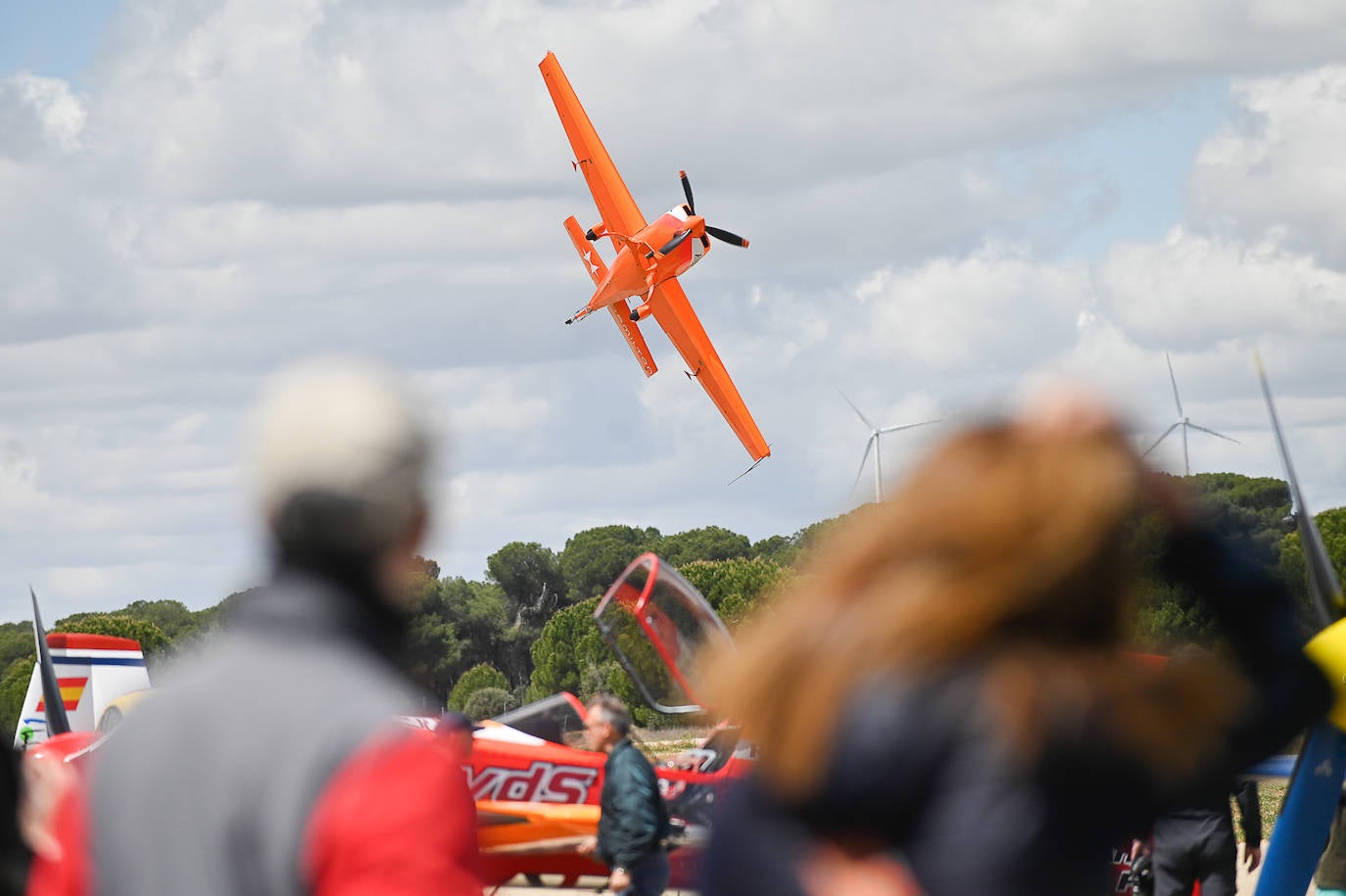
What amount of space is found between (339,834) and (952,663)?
0.68 metres

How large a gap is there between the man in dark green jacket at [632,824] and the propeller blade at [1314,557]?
3.49m

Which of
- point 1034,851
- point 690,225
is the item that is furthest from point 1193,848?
point 690,225

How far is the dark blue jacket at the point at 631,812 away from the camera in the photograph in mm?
8688

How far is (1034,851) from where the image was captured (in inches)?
73.3

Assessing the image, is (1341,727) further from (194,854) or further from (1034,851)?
(194,854)

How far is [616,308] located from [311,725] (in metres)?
44.0

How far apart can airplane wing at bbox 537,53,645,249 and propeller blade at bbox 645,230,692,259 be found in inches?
145

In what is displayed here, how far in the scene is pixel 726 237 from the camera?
135 feet

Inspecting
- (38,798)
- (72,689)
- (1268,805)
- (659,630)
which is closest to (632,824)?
(659,630)

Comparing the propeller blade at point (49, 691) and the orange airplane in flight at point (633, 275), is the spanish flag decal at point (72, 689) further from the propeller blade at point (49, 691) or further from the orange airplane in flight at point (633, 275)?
the orange airplane in flight at point (633, 275)

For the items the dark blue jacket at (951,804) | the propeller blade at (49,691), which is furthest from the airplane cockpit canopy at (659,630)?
the propeller blade at (49,691)

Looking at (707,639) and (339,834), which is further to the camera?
(707,639)

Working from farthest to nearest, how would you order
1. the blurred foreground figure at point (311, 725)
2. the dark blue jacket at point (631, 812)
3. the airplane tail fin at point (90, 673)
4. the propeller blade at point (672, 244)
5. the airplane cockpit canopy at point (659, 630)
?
the propeller blade at point (672, 244) < the airplane tail fin at point (90, 673) < the dark blue jacket at point (631, 812) < the airplane cockpit canopy at point (659, 630) < the blurred foreground figure at point (311, 725)

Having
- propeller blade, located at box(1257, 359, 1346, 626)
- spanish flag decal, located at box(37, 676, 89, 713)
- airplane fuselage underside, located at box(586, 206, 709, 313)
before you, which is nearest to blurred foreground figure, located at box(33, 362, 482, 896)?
propeller blade, located at box(1257, 359, 1346, 626)
